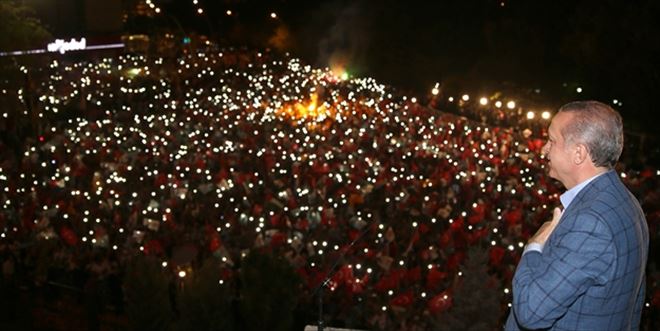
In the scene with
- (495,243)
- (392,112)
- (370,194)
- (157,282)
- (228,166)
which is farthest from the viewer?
(392,112)

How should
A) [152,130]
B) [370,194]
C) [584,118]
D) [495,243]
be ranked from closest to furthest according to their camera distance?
1. [584,118]
2. [495,243]
3. [370,194]
4. [152,130]

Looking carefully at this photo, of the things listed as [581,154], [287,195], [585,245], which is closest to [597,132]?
[581,154]

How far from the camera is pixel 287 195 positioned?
12.6m

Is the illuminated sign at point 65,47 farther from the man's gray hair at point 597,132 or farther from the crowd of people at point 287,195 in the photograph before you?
the man's gray hair at point 597,132

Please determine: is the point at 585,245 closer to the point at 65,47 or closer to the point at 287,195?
the point at 287,195

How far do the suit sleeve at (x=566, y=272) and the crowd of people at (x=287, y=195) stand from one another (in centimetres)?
231

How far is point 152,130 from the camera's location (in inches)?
707

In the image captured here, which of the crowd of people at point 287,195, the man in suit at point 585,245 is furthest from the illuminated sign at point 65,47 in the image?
the man in suit at point 585,245

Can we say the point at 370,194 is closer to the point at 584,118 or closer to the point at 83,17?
the point at 584,118

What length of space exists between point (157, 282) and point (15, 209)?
16.5ft

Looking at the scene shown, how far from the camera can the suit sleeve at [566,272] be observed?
91.7 inches

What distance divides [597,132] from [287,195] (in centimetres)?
1031

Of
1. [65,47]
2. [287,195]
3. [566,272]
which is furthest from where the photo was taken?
[65,47]

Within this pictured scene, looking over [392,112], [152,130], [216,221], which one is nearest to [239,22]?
[392,112]
